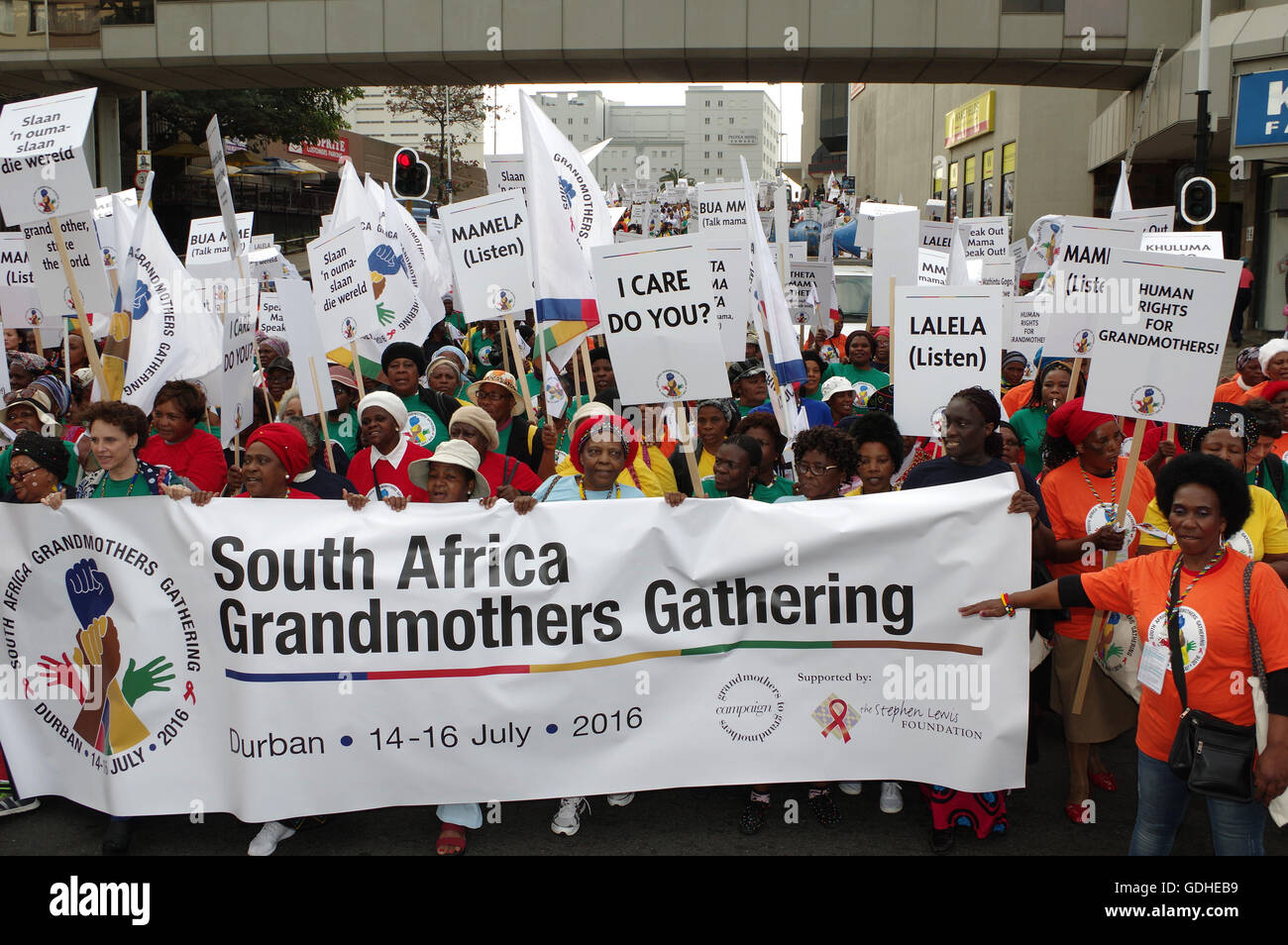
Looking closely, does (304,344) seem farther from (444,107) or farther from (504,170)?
(444,107)

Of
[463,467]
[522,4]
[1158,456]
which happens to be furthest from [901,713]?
[522,4]

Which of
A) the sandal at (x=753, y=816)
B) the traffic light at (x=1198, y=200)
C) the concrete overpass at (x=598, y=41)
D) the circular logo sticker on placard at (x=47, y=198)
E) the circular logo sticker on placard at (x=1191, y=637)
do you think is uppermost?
the concrete overpass at (x=598, y=41)

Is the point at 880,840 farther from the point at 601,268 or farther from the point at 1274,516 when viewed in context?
the point at 601,268

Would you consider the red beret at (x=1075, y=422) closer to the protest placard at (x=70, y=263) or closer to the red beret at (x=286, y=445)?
the red beret at (x=286, y=445)

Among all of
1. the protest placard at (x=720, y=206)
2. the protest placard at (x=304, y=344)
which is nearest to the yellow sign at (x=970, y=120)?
the protest placard at (x=720, y=206)

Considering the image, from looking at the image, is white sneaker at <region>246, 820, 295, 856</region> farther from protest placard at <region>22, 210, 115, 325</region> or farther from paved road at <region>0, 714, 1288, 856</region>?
protest placard at <region>22, 210, 115, 325</region>

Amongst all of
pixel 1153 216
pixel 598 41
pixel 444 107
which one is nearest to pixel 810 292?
pixel 1153 216

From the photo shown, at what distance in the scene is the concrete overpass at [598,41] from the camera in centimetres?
2531

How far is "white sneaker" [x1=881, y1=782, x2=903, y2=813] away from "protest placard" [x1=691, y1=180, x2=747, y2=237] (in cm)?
630

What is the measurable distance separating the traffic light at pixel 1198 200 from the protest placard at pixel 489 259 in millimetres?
8298

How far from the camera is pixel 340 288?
6.77m

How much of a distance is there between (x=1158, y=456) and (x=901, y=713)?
2.45m

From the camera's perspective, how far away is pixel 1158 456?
6.01m

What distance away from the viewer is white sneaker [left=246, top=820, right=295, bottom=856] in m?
4.46
